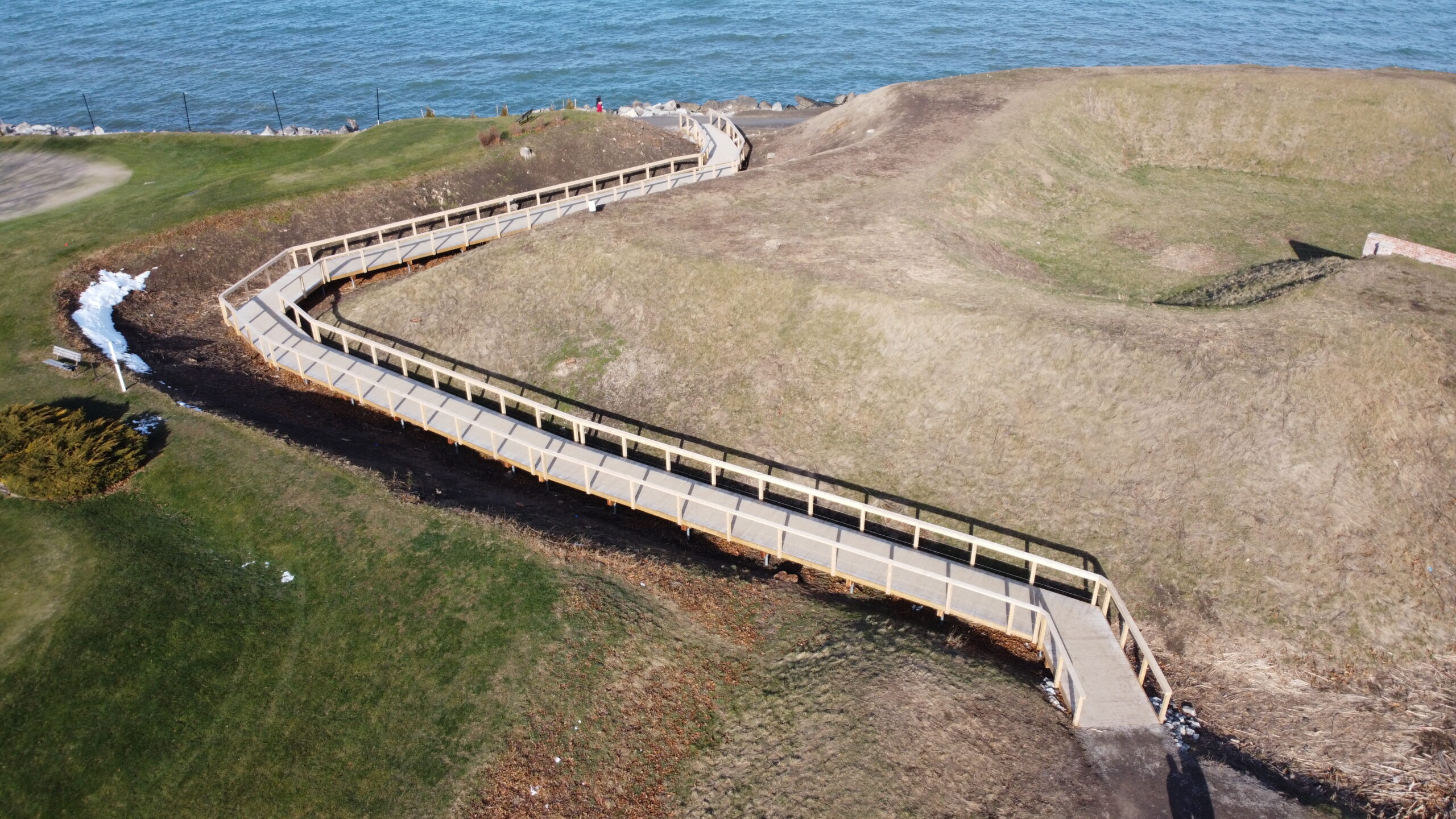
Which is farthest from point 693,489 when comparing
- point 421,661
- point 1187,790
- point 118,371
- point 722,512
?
point 118,371

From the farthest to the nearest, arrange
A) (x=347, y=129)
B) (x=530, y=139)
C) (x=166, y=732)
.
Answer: (x=347, y=129), (x=530, y=139), (x=166, y=732)

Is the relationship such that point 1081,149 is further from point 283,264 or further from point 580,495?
point 283,264

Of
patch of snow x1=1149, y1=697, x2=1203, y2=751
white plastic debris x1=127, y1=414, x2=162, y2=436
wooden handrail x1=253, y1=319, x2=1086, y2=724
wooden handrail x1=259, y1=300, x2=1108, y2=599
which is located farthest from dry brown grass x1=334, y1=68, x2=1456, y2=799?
white plastic debris x1=127, y1=414, x2=162, y2=436

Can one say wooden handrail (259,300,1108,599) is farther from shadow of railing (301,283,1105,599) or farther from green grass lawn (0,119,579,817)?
green grass lawn (0,119,579,817)

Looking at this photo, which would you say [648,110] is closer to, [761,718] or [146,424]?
[146,424]

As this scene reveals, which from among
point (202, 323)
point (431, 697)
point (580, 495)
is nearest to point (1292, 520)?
point (580, 495)

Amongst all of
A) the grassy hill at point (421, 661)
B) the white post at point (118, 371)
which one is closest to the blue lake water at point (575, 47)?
→ the white post at point (118, 371)
